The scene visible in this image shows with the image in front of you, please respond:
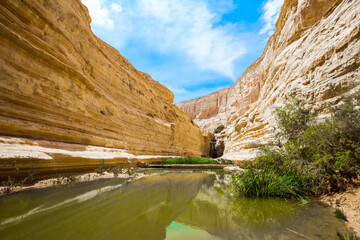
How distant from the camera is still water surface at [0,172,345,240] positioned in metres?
1.95

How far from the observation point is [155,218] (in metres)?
2.55

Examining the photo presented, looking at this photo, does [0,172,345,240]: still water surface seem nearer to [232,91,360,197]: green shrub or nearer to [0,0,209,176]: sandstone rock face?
[232,91,360,197]: green shrub

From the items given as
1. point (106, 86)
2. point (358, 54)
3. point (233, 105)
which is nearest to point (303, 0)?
point (358, 54)

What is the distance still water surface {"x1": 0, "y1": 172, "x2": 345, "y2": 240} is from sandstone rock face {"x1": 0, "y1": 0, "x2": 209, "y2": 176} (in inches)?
84.6

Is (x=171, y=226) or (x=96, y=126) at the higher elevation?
(x=96, y=126)

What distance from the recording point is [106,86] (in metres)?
11.0

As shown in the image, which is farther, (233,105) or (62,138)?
(233,105)

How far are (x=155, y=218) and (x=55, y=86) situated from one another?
21.5ft

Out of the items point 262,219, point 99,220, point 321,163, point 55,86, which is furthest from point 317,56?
point 55,86

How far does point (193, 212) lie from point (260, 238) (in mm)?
1320

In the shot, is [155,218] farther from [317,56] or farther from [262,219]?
[317,56]

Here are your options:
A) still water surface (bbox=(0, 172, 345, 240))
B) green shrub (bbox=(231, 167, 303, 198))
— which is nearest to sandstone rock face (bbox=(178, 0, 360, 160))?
green shrub (bbox=(231, 167, 303, 198))

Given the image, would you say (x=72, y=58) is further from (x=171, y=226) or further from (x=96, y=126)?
(x=171, y=226)

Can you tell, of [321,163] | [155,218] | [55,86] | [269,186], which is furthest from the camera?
[55,86]
